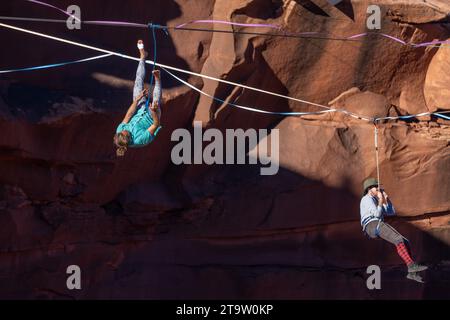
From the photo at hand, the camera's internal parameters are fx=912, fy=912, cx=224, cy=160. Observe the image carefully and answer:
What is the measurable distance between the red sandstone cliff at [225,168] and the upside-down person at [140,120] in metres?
1.65

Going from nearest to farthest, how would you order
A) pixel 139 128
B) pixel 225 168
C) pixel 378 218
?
pixel 139 128 → pixel 378 218 → pixel 225 168

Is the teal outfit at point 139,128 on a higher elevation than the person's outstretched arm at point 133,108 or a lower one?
lower

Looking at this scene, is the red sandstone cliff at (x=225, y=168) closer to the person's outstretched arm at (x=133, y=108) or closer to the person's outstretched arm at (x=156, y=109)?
the person's outstretched arm at (x=133, y=108)

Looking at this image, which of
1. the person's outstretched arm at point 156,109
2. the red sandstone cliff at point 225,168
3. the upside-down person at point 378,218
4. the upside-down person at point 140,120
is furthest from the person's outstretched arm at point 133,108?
the upside-down person at point 378,218

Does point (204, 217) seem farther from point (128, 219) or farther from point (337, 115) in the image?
point (337, 115)

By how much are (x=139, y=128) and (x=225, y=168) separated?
2903 millimetres

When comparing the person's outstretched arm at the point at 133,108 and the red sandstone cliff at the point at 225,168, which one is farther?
the red sandstone cliff at the point at 225,168

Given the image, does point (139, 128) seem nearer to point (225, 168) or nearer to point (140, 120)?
point (140, 120)

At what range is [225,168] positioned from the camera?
1219cm

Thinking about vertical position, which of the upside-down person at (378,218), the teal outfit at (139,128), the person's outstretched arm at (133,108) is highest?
the person's outstretched arm at (133,108)

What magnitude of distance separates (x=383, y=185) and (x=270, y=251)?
70.9 inches

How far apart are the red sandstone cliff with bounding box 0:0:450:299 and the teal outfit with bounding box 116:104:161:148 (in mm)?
1665

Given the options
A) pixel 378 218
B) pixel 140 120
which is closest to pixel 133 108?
pixel 140 120

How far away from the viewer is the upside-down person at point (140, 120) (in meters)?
9.34
